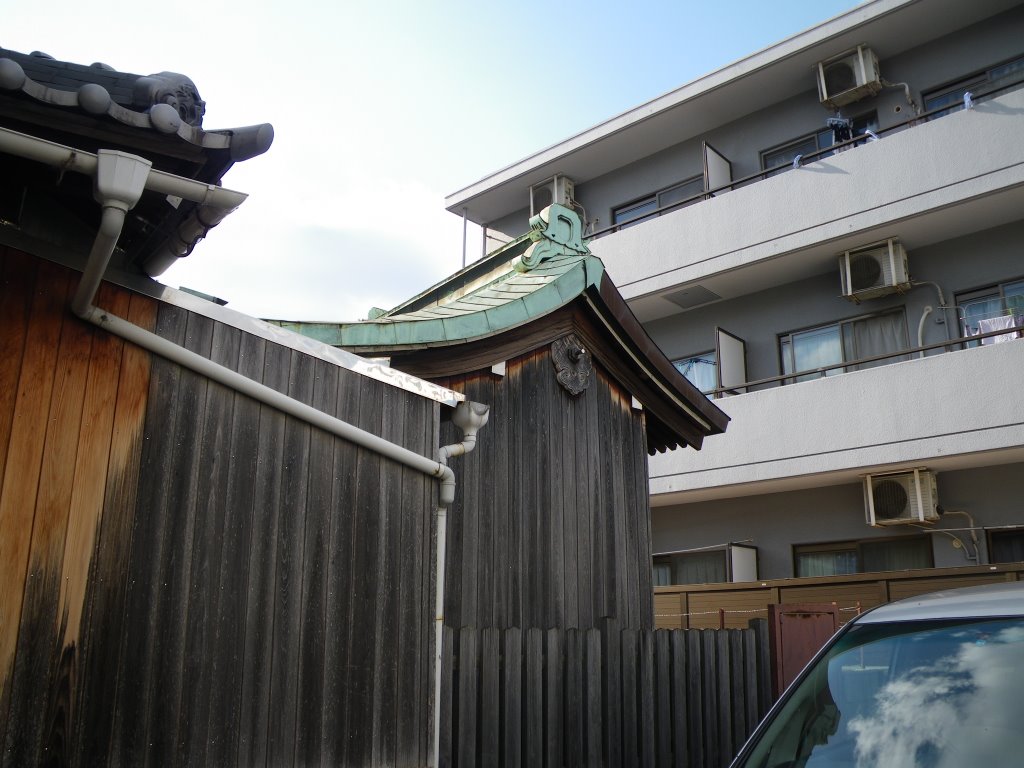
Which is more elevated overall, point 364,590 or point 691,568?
point 691,568

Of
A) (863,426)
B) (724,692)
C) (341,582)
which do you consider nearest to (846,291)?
(863,426)

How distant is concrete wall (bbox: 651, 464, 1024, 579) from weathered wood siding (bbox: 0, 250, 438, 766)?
11274mm

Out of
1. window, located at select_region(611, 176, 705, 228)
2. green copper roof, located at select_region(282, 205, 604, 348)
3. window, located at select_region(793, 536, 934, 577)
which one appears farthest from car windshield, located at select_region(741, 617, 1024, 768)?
window, located at select_region(611, 176, 705, 228)

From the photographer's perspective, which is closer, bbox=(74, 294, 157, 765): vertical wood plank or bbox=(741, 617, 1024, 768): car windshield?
bbox=(741, 617, 1024, 768): car windshield

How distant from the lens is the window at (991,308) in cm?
1359

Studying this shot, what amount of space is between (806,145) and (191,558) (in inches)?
602

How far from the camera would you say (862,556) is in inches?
573

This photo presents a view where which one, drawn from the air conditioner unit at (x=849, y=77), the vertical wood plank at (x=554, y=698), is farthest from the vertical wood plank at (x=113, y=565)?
the air conditioner unit at (x=849, y=77)

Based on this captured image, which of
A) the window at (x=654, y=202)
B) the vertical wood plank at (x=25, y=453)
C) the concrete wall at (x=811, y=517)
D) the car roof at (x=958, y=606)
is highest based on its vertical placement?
the window at (x=654, y=202)

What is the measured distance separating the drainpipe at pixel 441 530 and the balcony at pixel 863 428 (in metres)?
9.71

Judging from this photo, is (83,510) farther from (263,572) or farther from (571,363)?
(571,363)

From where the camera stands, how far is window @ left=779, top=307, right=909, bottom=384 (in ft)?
48.6

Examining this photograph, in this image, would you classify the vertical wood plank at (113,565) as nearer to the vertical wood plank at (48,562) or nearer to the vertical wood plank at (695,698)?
the vertical wood plank at (48,562)

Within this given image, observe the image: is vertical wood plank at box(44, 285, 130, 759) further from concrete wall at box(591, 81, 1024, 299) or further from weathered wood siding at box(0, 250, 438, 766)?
concrete wall at box(591, 81, 1024, 299)
